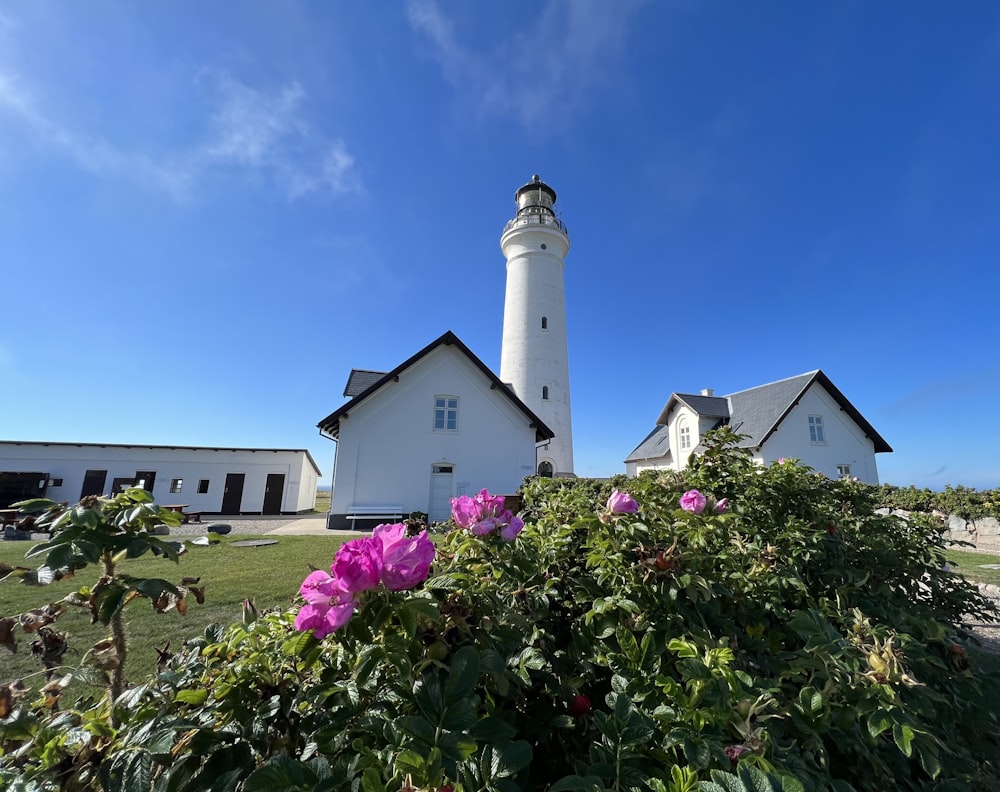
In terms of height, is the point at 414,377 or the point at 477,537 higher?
the point at 414,377

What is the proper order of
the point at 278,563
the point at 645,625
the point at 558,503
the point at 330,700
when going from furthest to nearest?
the point at 278,563 < the point at 558,503 < the point at 645,625 < the point at 330,700

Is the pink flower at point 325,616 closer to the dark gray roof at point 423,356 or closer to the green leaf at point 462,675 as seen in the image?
the green leaf at point 462,675


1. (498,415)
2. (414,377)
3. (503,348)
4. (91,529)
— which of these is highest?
(503,348)

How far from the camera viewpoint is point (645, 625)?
1446 mm

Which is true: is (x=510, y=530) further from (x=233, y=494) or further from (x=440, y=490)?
(x=233, y=494)

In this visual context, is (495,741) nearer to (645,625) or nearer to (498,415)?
(645,625)

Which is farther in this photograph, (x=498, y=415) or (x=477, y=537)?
(x=498, y=415)

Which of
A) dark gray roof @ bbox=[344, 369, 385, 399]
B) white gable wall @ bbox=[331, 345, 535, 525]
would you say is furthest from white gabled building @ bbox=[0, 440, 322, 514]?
white gable wall @ bbox=[331, 345, 535, 525]

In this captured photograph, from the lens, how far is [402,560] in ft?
3.34

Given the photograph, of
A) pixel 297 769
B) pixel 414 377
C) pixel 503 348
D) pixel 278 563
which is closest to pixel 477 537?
pixel 297 769

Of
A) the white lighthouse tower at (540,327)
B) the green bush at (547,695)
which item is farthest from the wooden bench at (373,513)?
the green bush at (547,695)

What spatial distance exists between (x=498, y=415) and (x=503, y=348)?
24.2 feet

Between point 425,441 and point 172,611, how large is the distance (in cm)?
1183

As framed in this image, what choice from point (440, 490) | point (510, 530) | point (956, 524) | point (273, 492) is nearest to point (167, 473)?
point (273, 492)
